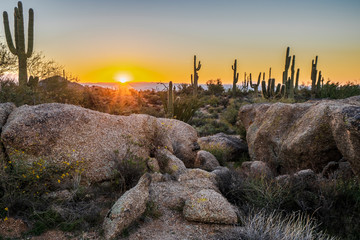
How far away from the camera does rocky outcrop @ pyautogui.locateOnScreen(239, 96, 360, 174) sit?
5096mm

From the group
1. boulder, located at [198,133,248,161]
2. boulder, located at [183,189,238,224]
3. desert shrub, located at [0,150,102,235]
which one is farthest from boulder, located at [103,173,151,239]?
boulder, located at [198,133,248,161]

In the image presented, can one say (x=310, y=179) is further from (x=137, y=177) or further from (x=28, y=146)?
(x=28, y=146)

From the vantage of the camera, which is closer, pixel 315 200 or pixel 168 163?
pixel 315 200

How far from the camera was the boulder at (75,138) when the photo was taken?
5035 mm

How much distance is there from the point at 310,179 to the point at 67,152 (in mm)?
4585

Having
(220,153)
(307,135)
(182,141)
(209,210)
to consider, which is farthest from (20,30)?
(209,210)

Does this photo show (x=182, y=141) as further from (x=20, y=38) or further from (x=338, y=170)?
(x=20, y=38)

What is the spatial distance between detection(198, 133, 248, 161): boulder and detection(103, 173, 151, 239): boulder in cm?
534

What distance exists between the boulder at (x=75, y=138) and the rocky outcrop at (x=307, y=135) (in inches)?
137

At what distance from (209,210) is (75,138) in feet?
9.61

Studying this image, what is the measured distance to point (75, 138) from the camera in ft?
18.0

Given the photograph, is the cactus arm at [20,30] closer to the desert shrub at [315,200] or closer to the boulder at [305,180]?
the desert shrub at [315,200]

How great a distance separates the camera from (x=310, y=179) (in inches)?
209

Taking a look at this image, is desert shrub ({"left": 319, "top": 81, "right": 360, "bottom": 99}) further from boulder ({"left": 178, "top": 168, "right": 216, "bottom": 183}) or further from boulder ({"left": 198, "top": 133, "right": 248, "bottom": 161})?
boulder ({"left": 178, "top": 168, "right": 216, "bottom": 183})
